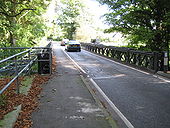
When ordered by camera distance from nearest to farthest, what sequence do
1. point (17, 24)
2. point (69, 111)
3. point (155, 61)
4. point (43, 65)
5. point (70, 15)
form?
point (69, 111)
point (43, 65)
point (155, 61)
point (17, 24)
point (70, 15)

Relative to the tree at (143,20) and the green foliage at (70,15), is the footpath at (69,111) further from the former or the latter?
the green foliage at (70,15)

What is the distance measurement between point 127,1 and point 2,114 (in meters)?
13.0

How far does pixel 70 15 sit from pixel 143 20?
59.2 m

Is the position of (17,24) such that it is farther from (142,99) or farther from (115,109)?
(115,109)

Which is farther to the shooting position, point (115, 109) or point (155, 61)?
point (155, 61)

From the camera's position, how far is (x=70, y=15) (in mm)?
72688

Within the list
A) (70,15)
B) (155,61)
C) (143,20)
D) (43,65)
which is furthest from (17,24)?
(70,15)

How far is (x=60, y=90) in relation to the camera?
760 cm

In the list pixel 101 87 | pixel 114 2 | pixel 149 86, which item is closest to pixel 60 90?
pixel 101 87

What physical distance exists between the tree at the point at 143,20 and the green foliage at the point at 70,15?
5424cm

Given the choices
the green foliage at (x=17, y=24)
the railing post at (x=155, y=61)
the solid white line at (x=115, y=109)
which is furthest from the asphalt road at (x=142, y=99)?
the green foliage at (x=17, y=24)

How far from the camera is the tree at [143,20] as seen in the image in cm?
1464

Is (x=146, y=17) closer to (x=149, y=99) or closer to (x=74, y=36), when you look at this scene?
(x=149, y=99)

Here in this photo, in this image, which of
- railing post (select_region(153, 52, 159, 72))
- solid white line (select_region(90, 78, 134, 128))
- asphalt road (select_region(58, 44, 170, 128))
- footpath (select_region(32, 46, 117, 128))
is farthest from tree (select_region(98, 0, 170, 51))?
footpath (select_region(32, 46, 117, 128))
